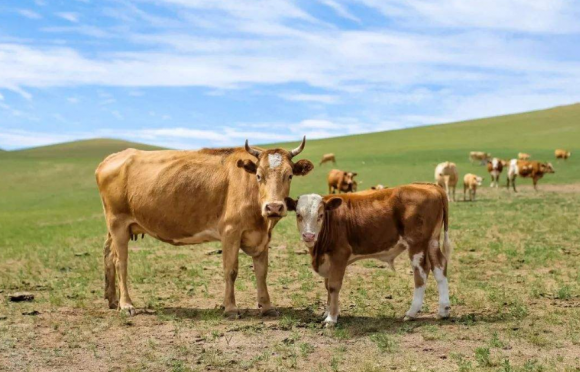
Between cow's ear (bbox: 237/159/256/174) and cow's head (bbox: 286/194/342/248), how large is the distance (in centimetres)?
112

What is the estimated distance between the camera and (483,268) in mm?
15203

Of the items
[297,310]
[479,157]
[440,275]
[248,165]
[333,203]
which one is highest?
[479,157]

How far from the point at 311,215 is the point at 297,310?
2.37m

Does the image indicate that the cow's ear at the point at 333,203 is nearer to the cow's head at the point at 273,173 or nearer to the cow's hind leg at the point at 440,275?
the cow's head at the point at 273,173

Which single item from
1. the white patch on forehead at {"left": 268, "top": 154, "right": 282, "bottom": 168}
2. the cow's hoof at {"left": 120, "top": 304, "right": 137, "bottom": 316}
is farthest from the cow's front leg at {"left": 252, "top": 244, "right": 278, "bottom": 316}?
the cow's hoof at {"left": 120, "top": 304, "right": 137, "bottom": 316}

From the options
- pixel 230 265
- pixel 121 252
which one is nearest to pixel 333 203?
pixel 230 265

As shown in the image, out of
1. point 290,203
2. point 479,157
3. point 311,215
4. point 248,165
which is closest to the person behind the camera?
point 311,215

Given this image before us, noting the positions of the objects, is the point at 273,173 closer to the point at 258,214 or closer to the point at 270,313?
the point at 258,214

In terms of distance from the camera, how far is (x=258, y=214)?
432 inches

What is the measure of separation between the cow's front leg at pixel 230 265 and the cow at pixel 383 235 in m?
1.33

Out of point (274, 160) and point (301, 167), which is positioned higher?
point (274, 160)

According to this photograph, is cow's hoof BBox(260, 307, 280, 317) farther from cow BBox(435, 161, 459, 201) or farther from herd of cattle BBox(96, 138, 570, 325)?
cow BBox(435, 161, 459, 201)

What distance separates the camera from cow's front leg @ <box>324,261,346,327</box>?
999cm

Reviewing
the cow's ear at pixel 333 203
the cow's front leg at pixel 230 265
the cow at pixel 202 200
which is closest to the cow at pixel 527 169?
the cow at pixel 202 200
